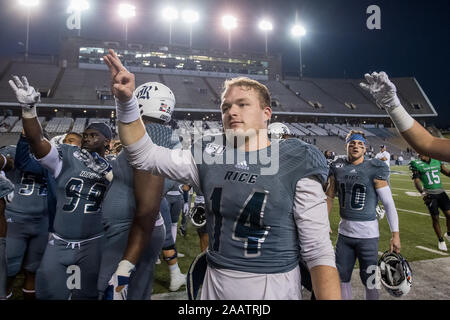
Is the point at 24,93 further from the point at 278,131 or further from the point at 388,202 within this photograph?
the point at 388,202

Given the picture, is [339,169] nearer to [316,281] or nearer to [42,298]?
[316,281]

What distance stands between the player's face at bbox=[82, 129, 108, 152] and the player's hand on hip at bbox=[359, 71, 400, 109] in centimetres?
277

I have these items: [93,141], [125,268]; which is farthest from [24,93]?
[125,268]

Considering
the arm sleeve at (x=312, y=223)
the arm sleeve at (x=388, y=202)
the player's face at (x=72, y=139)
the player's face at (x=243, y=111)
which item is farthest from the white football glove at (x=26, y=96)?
the arm sleeve at (x=388, y=202)

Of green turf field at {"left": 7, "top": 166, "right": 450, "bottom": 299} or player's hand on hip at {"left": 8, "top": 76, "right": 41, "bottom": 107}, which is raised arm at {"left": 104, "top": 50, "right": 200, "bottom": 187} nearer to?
player's hand on hip at {"left": 8, "top": 76, "right": 41, "bottom": 107}

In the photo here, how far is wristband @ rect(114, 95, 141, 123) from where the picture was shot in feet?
4.87

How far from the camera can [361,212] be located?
3680mm

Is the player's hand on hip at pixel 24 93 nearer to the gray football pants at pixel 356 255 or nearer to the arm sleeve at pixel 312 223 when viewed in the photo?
the arm sleeve at pixel 312 223

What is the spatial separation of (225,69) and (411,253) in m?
51.6

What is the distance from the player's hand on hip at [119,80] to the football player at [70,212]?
1.64 meters

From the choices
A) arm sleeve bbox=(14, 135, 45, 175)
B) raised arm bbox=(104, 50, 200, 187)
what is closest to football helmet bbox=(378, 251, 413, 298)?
raised arm bbox=(104, 50, 200, 187)

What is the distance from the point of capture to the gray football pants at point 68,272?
8.08ft
